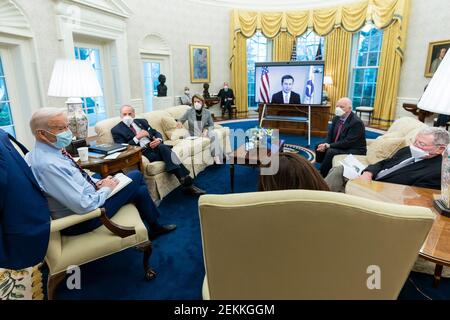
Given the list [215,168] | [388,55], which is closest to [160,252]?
[215,168]

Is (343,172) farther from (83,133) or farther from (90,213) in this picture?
(83,133)

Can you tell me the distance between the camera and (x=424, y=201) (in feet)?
5.08

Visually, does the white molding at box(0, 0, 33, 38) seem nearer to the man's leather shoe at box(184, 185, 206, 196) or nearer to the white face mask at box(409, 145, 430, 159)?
the man's leather shoe at box(184, 185, 206, 196)

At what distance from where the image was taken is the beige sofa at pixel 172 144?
2.94 meters

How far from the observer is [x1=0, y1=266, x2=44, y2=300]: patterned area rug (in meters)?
1.57

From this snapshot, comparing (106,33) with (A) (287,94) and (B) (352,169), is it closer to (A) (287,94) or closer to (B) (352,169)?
(A) (287,94)

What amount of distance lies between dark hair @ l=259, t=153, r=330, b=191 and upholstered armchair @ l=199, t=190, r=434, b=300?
23 centimetres

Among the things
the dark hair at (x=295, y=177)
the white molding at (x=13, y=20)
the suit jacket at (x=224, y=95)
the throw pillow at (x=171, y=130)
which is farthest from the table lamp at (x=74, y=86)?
the suit jacket at (x=224, y=95)

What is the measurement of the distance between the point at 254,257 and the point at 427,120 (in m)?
6.82

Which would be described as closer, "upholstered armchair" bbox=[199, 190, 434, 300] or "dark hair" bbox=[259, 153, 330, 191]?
"upholstered armchair" bbox=[199, 190, 434, 300]

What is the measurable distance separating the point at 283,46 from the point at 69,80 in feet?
22.4

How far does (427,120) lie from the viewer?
6020 millimetres

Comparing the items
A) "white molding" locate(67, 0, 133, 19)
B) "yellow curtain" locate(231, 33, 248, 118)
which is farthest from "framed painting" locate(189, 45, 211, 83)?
"white molding" locate(67, 0, 133, 19)

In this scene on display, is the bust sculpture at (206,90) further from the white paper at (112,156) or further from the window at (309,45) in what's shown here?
the white paper at (112,156)
